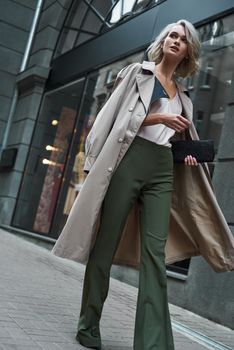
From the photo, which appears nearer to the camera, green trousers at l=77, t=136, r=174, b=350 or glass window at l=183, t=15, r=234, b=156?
green trousers at l=77, t=136, r=174, b=350

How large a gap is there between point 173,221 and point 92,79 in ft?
23.9

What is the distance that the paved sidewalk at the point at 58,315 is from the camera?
10.7 feet

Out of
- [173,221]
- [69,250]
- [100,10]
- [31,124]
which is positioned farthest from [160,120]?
[31,124]

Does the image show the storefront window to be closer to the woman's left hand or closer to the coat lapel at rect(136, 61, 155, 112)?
the coat lapel at rect(136, 61, 155, 112)

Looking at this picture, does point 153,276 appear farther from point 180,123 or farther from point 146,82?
point 146,82

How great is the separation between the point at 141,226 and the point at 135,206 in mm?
237

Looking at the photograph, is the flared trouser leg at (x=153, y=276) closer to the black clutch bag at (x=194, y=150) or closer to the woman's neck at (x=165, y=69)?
the black clutch bag at (x=194, y=150)

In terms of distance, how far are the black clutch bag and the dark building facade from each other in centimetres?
229

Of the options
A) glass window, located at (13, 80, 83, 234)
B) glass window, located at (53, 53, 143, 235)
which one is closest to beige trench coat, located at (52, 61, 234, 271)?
glass window, located at (53, 53, 143, 235)

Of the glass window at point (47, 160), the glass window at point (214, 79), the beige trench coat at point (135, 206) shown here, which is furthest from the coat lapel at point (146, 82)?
the glass window at point (47, 160)

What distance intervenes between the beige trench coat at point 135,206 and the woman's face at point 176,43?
0.47 feet

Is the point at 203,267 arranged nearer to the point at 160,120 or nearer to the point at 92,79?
the point at 160,120

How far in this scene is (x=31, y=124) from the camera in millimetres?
12117

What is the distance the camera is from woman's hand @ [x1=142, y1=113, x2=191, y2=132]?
2936 mm
